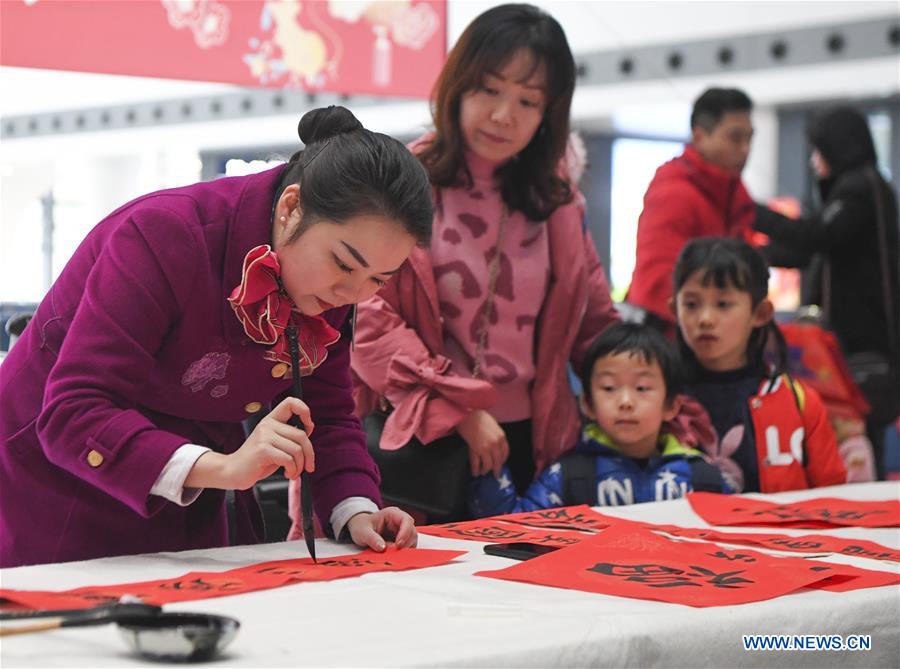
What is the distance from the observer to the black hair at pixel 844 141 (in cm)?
374

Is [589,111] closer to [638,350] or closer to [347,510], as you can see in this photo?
[638,350]

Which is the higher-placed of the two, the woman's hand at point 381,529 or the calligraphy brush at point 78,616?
the calligraphy brush at point 78,616

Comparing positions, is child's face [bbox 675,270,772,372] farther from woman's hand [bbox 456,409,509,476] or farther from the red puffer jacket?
woman's hand [bbox 456,409,509,476]

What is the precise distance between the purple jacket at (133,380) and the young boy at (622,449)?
665mm

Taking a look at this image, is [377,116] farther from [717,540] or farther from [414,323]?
[717,540]

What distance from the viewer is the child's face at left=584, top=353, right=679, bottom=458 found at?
→ 7.36 ft

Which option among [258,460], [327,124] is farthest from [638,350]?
[258,460]

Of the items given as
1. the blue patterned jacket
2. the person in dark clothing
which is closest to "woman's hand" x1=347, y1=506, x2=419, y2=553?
the blue patterned jacket

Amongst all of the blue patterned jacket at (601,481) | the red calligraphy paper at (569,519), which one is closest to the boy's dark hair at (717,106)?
the blue patterned jacket at (601,481)

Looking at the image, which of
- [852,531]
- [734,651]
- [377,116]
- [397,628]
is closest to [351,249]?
[397,628]

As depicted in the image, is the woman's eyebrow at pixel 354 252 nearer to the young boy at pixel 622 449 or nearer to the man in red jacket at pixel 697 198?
the young boy at pixel 622 449

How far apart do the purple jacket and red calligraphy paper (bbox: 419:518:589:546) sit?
0.50 ft

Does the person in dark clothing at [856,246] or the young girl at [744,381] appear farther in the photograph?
the person in dark clothing at [856,246]

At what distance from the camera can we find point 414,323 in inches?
80.7
